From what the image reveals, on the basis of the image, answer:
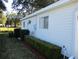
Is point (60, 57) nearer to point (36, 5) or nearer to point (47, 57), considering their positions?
point (47, 57)

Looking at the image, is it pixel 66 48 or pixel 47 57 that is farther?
pixel 47 57

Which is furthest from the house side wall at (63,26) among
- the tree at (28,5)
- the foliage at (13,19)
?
the foliage at (13,19)

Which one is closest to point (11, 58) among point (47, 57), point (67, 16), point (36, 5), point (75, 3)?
point (47, 57)

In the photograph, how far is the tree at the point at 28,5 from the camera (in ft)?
117

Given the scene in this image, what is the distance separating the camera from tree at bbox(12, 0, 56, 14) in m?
35.8

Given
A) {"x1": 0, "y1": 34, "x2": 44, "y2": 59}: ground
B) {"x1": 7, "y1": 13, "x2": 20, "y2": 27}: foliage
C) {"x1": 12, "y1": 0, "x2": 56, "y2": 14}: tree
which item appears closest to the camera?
{"x1": 0, "y1": 34, "x2": 44, "y2": 59}: ground

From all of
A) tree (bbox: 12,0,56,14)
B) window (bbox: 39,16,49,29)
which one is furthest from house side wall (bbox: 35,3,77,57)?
tree (bbox: 12,0,56,14)

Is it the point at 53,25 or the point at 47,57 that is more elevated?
the point at 53,25

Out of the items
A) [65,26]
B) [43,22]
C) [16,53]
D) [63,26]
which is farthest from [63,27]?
[43,22]

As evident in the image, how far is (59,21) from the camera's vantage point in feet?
34.7

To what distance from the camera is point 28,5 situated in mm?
38375

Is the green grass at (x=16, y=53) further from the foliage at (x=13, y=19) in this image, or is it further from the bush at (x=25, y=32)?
the foliage at (x=13, y=19)

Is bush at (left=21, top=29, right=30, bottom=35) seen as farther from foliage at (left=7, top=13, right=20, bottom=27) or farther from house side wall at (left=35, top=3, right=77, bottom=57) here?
foliage at (left=7, top=13, right=20, bottom=27)

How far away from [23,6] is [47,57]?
29.7 m
